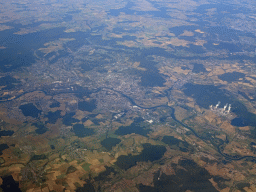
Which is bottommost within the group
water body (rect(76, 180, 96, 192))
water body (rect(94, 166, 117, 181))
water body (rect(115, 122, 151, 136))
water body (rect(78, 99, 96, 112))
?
water body (rect(115, 122, 151, 136))

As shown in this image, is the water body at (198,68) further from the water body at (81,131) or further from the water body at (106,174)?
the water body at (106,174)

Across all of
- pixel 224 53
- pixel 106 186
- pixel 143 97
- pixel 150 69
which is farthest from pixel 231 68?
pixel 106 186

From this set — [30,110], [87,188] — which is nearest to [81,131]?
[30,110]

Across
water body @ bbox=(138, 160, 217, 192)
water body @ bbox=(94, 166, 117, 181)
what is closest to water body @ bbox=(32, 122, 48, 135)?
water body @ bbox=(94, 166, 117, 181)

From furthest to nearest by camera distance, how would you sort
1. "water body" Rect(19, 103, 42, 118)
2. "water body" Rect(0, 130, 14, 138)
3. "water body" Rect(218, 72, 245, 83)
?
1. "water body" Rect(218, 72, 245, 83)
2. "water body" Rect(19, 103, 42, 118)
3. "water body" Rect(0, 130, 14, 138)

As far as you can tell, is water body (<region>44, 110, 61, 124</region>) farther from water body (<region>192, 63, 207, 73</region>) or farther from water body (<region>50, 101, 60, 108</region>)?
water body (<region>192, 63, 207, 73</region>)
